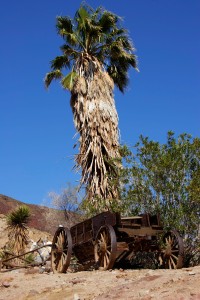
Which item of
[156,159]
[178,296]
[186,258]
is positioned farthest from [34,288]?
[156,159]

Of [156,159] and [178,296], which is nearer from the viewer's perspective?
[178,296]

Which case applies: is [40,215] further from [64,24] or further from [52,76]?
[64,24]

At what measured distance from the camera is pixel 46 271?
12.6m

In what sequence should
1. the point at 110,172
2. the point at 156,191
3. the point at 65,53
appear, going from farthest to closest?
the point at 65,53
the point at 110,172
the point at 156,191

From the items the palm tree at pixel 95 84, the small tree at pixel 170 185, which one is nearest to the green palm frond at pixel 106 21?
the palm tree at pixel 95 84

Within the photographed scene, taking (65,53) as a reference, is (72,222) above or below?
below

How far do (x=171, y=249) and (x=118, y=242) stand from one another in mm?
1341

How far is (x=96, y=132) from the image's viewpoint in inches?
684

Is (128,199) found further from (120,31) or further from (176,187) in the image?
(120,31)

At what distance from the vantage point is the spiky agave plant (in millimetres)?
20016

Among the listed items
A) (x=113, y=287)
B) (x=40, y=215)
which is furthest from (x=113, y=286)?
(x=40, y=215)

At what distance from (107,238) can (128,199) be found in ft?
12.1

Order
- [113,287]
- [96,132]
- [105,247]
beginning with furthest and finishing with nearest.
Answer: [96,132] → [105,247] → [113,287]

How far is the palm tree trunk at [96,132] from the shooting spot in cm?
1600
